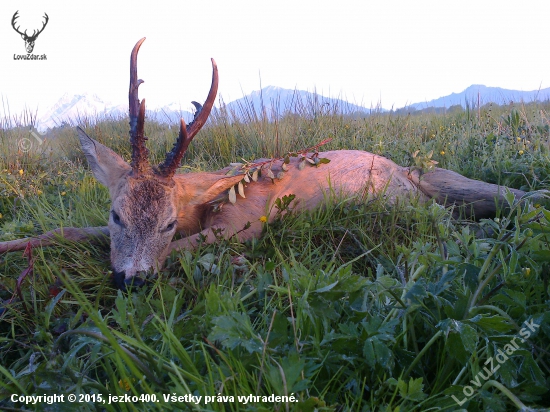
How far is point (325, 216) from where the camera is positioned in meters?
3.29

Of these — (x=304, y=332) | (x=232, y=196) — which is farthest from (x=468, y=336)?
(x=232, y=196)

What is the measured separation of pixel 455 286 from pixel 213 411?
1.13 metres

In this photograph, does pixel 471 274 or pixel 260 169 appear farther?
pixel 260 169

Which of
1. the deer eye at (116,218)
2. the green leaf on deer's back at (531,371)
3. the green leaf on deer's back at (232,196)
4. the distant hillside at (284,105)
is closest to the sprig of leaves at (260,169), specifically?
the green leaf on deer's back at (232,196)

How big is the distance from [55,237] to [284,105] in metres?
6.36

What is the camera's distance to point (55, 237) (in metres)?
3.00

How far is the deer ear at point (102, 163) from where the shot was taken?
11.8 feet

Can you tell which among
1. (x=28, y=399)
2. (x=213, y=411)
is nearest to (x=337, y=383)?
(x=213, y=411)

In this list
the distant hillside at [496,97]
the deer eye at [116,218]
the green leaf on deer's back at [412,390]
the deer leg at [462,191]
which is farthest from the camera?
the distant hillside at [496,97]

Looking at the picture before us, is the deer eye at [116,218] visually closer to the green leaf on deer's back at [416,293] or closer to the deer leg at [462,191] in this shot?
the green leaf on deer's back at [416,293]

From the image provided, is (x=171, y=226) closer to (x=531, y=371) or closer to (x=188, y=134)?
(x=188, y=134)

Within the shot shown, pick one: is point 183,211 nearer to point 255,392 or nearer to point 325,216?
point 325,216

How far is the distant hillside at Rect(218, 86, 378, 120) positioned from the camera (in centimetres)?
766

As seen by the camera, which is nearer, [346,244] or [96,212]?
[346,244]
